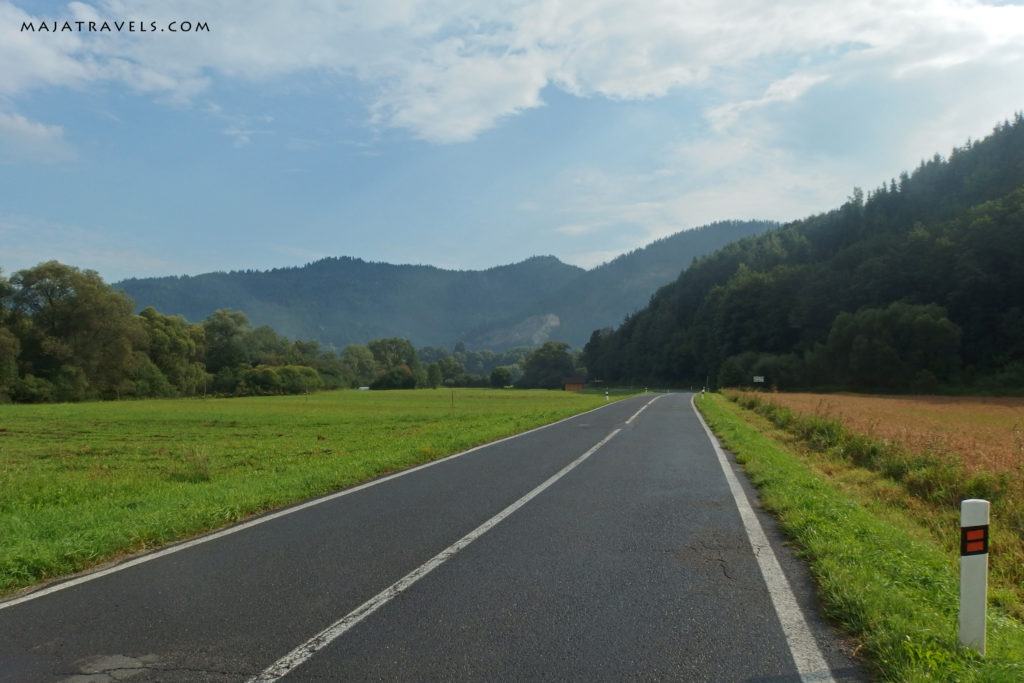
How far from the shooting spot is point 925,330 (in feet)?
A: 234

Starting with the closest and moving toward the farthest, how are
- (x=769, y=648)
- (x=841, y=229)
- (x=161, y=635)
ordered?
(x=769, y=648) < (x=161, y=635) < (x=841, y=229)

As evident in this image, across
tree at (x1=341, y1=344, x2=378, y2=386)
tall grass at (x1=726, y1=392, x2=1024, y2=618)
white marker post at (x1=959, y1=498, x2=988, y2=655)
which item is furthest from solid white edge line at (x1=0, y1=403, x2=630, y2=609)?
tree at (x1=341, y1=344, x2=378, y2=386)

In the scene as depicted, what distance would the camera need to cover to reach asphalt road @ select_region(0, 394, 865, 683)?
167 inches

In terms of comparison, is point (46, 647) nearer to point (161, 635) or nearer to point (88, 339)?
point (161, 635)

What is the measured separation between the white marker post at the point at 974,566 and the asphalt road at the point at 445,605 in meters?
0.81

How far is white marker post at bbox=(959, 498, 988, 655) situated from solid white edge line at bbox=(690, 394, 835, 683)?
35.0 inches

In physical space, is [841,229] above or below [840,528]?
above

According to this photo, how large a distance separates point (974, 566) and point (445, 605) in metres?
3.48

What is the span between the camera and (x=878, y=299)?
85.8 metres

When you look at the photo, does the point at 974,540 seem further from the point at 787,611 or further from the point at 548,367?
the point at 548,367

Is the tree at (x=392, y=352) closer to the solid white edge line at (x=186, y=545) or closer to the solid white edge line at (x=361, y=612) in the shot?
the solid white edge line at (x=186, y=545)

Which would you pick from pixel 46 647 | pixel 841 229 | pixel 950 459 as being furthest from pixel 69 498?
pixel 841 229

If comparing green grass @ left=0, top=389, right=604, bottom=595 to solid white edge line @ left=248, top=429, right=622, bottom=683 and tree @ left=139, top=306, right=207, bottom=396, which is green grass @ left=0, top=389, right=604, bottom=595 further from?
tree @ left=139, top=306, right=207, bottom=396

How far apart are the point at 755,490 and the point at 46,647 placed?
30.4 feet
